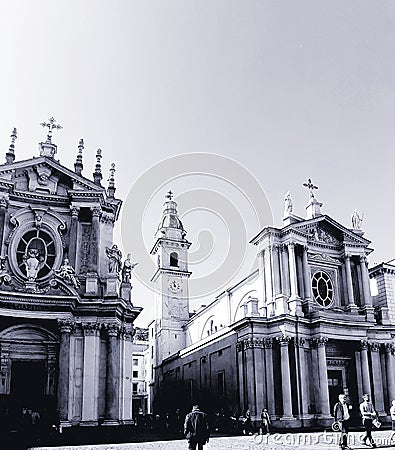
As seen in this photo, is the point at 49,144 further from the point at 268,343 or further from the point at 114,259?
the point at 268,343

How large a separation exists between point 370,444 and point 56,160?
21900mm

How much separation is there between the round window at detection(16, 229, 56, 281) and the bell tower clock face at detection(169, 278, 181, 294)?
91.8ft

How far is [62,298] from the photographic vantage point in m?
26.4

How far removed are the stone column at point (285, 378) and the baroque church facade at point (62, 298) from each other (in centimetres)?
1006

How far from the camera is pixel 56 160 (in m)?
30.5

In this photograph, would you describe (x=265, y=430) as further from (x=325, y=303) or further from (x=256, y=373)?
(x=325, y=303)

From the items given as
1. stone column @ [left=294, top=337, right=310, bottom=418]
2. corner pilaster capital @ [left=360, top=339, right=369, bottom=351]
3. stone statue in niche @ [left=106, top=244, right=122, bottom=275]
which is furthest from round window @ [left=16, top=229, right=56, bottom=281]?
corner pilaster capital @ [left=360, top=339, right=369, bottom=351]

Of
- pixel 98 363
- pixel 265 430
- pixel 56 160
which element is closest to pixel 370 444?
pixel 265 430

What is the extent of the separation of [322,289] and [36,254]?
2051 centimetres

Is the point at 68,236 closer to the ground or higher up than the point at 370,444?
higher up

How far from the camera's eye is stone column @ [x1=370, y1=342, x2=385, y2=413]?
1379 inches

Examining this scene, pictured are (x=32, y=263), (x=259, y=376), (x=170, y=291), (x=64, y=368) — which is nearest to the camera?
(x=64, y=368)

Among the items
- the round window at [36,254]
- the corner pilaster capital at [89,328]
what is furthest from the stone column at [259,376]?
the round window at [36,254]

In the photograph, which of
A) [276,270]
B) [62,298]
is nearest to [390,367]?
[276,270]
